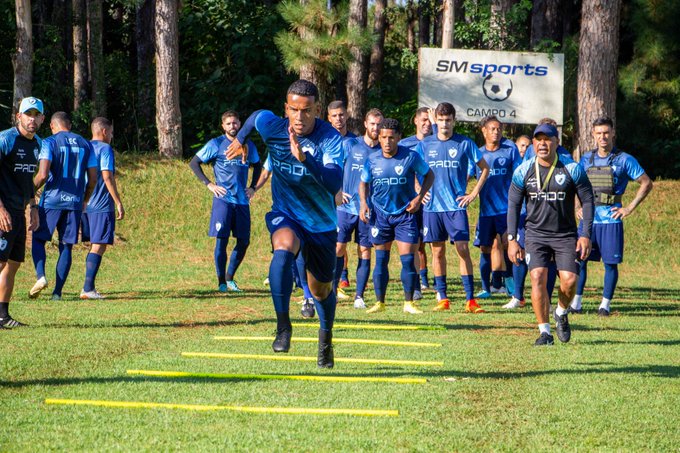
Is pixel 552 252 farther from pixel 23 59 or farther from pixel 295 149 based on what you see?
pixel 23 59

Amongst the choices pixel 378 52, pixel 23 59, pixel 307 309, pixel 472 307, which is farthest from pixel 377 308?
pixel 378 52

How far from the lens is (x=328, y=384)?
7238 mm

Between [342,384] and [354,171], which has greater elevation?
[354,171]

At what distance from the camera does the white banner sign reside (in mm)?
22312

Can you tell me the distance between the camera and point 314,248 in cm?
795

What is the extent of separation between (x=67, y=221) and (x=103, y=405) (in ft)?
22.8

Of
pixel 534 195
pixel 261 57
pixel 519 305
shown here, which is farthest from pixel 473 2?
pixel 534 195

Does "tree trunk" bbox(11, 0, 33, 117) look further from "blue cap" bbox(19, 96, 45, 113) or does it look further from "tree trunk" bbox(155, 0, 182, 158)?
"blue cap" bbox(19, 96, 45, 113)

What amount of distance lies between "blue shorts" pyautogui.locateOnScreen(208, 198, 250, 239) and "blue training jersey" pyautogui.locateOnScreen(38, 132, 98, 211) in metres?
2.10

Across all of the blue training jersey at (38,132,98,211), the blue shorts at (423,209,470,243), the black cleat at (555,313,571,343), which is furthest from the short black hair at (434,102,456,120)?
the blue training jersey at (38,132,98,211)

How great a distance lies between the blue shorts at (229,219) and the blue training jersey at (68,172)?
82.7 inches

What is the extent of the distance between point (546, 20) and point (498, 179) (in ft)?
50.9

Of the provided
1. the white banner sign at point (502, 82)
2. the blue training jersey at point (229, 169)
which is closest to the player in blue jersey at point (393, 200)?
the blue training jersey at point (229, 169)

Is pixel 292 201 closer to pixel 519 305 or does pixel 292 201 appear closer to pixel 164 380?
pixel 164 380
